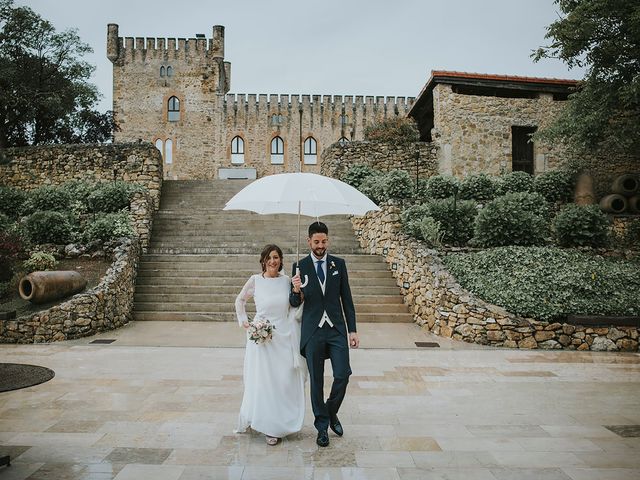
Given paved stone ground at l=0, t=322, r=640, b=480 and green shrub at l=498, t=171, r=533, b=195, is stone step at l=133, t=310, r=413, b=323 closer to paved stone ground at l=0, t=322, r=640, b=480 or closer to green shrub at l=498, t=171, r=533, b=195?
paved stone ground at l=0, t=322, r=640, b=480

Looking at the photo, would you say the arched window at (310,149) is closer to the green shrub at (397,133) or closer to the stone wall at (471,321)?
the green shrub at (397,133)

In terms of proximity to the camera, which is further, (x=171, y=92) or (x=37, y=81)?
(x=171, y=92)

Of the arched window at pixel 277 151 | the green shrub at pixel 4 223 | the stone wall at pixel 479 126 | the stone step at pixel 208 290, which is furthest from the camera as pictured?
the arched window at pixel 277 151

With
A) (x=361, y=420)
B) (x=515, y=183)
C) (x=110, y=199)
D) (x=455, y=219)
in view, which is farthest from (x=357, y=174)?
(x=361, y=420)

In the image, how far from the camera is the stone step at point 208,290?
38.3 ft

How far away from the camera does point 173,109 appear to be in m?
37.1

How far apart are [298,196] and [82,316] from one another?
6524 mm

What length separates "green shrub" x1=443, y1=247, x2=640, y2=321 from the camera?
895cm

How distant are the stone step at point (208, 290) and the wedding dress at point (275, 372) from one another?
23.0ft

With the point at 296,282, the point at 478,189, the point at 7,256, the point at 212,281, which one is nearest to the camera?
the point at 296,282

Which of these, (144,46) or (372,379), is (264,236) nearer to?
(372,379)

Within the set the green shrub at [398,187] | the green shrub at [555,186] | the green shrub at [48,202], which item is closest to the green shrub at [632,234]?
the green shrub at [555,186]

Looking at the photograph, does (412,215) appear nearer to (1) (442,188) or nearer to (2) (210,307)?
(1) (442,188)

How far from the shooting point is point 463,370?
23.5 feet
